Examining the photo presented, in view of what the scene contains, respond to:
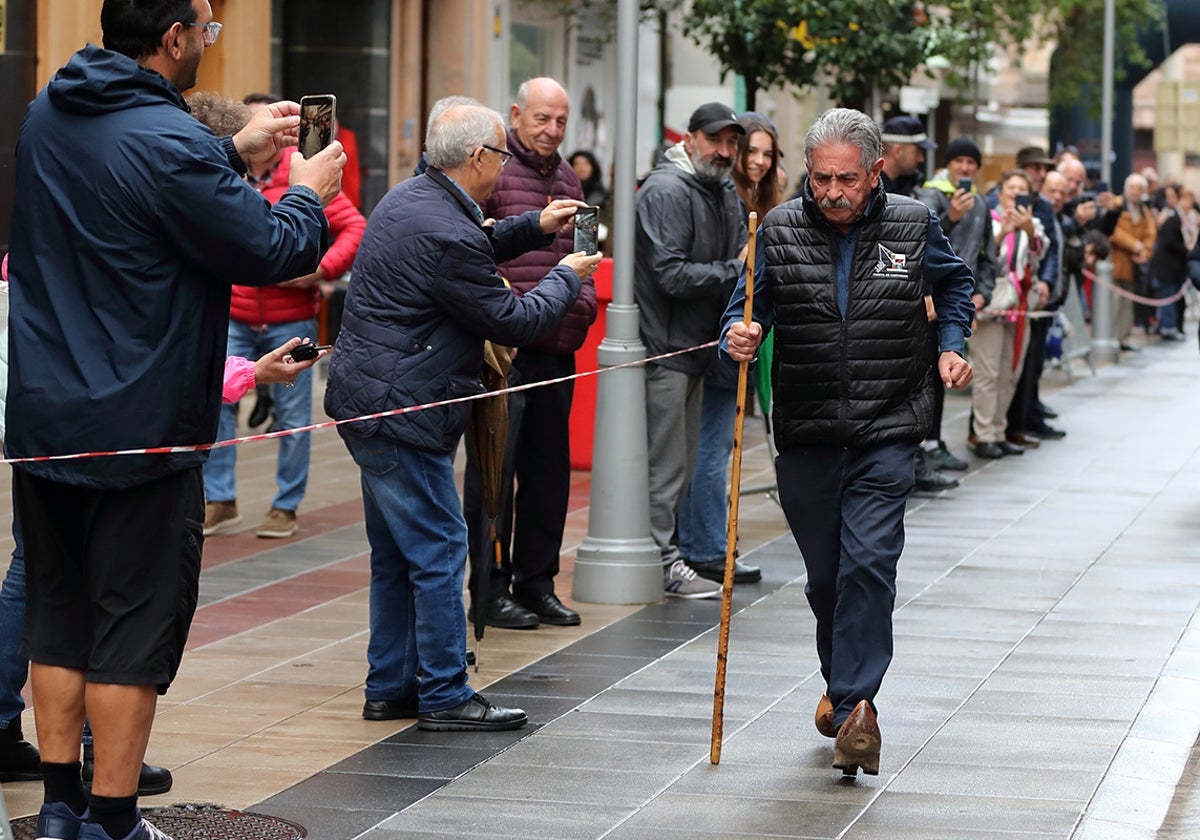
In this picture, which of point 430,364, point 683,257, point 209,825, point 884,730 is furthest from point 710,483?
point 209,825

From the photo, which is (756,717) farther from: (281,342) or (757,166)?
(281,342)

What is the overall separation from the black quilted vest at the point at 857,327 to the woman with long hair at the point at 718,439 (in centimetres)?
327

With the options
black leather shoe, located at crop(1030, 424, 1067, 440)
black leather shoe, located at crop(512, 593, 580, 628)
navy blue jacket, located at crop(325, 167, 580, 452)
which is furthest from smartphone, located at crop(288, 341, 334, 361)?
black leather shoe, located at crop(1030, 424, 1067, 440)

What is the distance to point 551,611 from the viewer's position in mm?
8875

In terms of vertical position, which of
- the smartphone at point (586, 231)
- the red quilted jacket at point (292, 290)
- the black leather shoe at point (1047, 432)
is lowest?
the black leather shoe at point (1047, 432)

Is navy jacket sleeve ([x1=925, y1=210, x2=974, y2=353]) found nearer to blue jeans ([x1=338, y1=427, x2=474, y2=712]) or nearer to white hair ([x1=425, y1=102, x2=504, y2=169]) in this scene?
white hair ([x1=425, y1=102, x2=504, y2=169])

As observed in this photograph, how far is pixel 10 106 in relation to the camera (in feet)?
46.4

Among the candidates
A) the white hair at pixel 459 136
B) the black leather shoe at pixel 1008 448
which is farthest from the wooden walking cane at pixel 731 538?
the black leather shoe at pixel 1008 448

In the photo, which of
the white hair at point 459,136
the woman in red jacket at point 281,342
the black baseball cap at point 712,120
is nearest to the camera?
the white hair at point 459,136

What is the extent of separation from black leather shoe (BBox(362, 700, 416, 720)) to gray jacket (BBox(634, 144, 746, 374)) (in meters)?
2.82

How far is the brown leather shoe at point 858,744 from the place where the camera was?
Result: 628 centimetres

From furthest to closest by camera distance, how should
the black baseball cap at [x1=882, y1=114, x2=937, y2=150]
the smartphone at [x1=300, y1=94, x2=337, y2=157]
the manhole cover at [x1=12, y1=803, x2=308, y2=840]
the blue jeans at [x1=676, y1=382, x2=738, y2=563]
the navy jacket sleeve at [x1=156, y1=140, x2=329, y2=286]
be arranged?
the black baseball cap at [x1=882, y1=114, x2=937, y2=150]
the blue jeans at [x1=676, y1=382, x2=738, y2=563]
the manhole cover at [x1=12, y1=803, x2=308, y2=840]
the smartphone at [x1=300, y1=94, x2=337, y2=157]
the navy jacket sleeve at [x1=156, y1=140, x2=329, y2=286]

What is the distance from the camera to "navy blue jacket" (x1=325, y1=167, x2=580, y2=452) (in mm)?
6867

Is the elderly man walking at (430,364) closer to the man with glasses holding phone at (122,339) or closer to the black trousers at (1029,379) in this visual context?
the man with glasses holding phone at (122,339)
